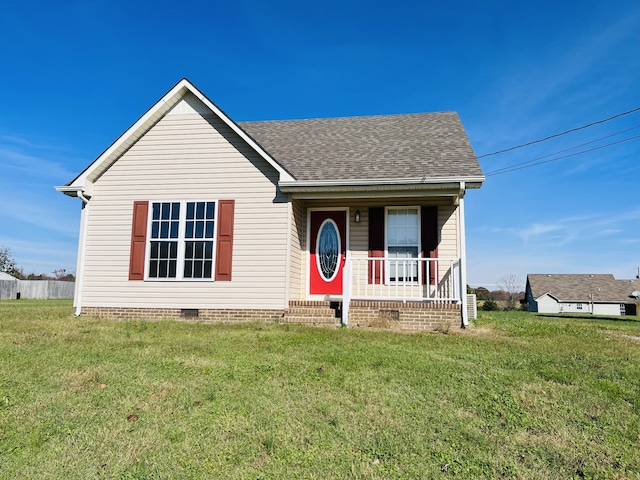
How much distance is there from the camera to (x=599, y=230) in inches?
1083

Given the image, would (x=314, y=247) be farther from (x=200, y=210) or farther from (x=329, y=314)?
(x=200, y=210)

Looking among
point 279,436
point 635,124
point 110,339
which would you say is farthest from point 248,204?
point 635,124

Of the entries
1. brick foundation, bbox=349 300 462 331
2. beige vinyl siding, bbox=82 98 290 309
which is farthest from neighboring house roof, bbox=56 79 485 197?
brick foundation, bbox=349 300 462 331

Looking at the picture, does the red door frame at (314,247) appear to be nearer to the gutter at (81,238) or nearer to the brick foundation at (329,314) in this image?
the brick foundation at (329,314)

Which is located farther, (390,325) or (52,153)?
(52,153)

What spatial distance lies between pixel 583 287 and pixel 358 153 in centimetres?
4275

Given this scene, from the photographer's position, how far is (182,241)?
31.5 feet

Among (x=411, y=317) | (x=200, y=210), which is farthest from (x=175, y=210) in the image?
(x=411, y=317)

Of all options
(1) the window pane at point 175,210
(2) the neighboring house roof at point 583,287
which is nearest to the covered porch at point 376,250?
(1) the window pane at point 175,210

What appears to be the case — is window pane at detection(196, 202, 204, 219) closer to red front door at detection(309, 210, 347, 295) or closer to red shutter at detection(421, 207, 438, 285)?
red front door at detection(309, 210, 347, 295)

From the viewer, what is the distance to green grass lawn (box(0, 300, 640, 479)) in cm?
278

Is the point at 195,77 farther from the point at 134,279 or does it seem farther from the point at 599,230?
the point at 599,230

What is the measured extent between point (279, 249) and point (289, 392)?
5479 millimetres

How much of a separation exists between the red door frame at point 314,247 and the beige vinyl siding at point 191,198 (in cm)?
121
